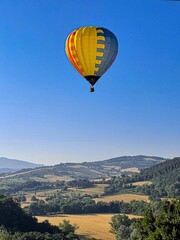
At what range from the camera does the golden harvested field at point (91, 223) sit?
298 feet

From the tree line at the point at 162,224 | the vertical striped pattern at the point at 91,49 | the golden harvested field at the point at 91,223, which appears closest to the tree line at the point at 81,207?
the golden harvested field at the point at 91,223

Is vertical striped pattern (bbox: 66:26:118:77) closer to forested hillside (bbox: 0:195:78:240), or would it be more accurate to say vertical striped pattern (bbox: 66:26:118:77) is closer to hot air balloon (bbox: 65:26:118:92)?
hot air balloon (bbox: 65:26:118:92)

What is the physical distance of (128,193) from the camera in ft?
554

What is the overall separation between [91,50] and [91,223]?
82.3 meters

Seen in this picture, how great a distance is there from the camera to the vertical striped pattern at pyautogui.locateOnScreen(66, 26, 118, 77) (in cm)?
3322

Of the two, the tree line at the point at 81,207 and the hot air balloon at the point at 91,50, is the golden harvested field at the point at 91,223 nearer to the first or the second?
the tree line at the point at 81,207

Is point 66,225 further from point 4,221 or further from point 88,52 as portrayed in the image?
point 88,52

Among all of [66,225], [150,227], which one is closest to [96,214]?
[66,225]

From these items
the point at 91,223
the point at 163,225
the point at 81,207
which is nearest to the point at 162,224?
the point at 163,225

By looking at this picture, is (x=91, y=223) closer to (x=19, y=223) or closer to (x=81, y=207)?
(x=81, y=207)

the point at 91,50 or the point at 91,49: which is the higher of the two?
the point at 91,49

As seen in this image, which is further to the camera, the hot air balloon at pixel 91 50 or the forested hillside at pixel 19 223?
the forested hillside at pixel 19 223

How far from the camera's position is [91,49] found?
33.5m

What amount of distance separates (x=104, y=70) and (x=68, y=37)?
4.61 metres
